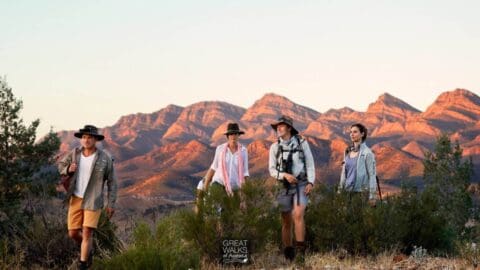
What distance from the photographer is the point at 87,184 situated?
28.8ft

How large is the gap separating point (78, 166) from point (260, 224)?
2.67 meters

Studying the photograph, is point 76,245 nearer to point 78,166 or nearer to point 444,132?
point 78,166

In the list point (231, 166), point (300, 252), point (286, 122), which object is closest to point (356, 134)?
point (286, 122)

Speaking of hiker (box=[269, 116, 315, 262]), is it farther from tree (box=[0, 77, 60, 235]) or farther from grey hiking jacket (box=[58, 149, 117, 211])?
tree (box=[0, 77, 60, 235])

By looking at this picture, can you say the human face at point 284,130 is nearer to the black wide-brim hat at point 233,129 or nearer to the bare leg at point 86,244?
the black wide-brim hat at point 233,129

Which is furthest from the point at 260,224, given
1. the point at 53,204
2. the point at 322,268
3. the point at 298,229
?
the point at 53,204

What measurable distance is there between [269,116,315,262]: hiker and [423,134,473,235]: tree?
1580 inches

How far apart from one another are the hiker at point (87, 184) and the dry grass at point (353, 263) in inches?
60.6

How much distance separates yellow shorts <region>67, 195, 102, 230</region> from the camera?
28.8 feet

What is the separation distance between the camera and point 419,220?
1199cm

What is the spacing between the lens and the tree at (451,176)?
48.5 metres

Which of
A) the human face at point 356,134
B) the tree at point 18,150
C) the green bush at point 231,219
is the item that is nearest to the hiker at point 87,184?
the green bush at point 231,219

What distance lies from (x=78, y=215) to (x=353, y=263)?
3845mm

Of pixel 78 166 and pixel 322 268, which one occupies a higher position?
pixel 78 166
